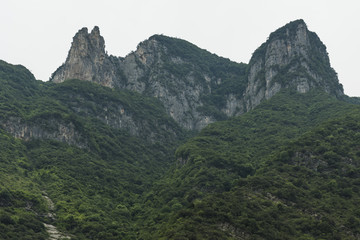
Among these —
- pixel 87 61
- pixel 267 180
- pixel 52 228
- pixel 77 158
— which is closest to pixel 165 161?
pixel 77 158

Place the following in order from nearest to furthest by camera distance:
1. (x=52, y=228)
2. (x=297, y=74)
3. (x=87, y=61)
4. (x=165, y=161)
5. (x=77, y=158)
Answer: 1. (x=52, y=228)
2. (x=77, y=158)
3. (x=165, y=161)
4. (x=297, y=74)
5. (x=87, y=61)

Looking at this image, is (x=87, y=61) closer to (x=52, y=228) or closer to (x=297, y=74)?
(x=297, y=74)

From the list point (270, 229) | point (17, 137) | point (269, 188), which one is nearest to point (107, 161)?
point (17, 137)

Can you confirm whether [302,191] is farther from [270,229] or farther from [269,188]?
[270,229]

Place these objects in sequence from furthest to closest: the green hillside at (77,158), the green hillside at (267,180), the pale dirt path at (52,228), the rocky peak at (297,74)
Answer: the rocky peak at (297,74)
the green hillside at (77,158)
the pale dirt path at (52,228)
the green hillside at (267,180)

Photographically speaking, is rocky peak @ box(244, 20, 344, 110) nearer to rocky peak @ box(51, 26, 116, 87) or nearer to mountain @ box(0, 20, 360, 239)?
mountain @ box(0, 20, 360, 239)

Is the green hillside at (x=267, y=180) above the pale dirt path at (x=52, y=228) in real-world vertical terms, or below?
above

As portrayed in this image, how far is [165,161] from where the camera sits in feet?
502

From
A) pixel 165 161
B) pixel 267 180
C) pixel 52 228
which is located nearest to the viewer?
A: pixel 52 228

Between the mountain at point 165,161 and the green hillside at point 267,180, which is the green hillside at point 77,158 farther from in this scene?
the green hillside at point 267,180

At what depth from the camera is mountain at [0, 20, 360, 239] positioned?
74875 mm

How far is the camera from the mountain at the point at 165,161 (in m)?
74.9

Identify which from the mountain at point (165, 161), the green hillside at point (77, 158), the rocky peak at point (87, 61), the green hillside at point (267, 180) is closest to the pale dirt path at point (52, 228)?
the mountain at point (165, 161)

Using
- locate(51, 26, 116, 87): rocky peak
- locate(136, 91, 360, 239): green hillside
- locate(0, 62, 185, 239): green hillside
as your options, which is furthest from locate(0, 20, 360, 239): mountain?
locate(51, 26, 116, 87): rocky peak
